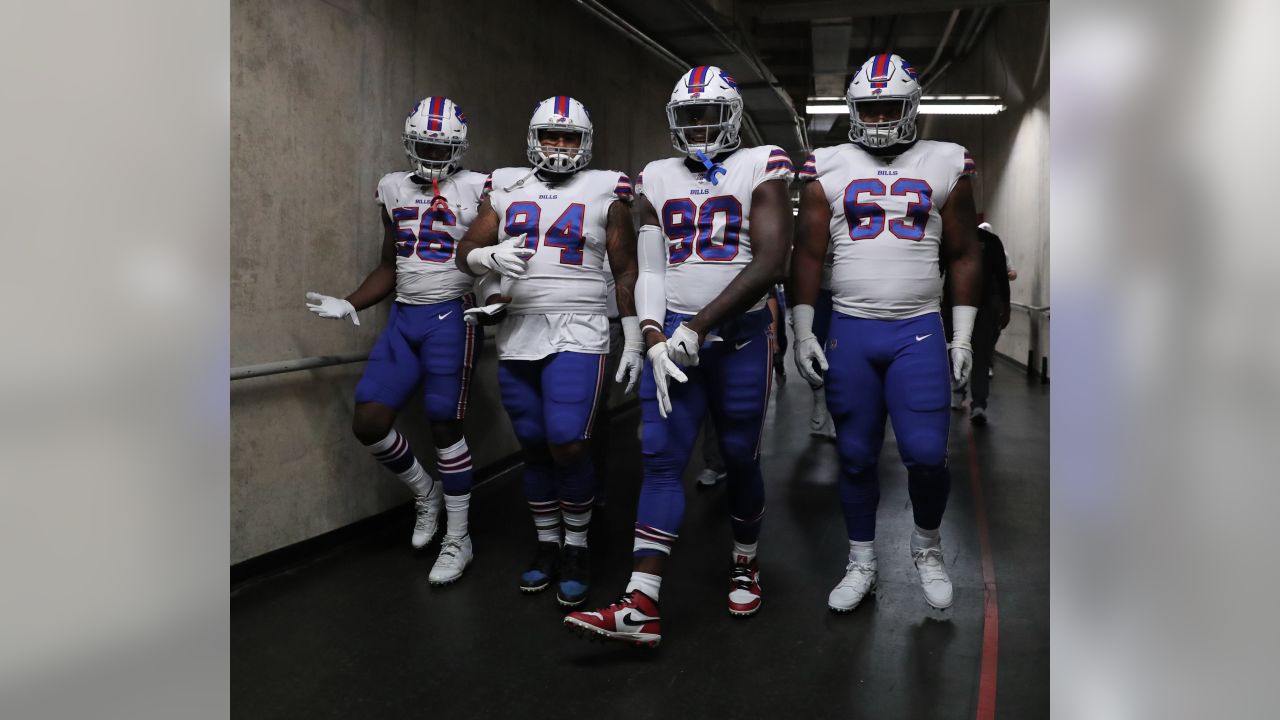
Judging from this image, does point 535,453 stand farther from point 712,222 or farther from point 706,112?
point 706,112

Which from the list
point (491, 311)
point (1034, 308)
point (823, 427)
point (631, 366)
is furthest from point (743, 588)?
point (1034, 308)

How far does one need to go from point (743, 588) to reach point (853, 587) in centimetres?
41

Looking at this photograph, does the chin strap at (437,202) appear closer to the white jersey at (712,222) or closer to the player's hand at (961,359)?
the white jersey at (712,222)

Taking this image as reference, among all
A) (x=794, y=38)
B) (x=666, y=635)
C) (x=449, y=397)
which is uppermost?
(x=794, y=38)

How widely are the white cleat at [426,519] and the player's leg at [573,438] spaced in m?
0.80

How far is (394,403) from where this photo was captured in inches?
143

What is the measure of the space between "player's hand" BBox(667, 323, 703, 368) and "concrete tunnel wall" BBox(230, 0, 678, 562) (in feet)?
5.81

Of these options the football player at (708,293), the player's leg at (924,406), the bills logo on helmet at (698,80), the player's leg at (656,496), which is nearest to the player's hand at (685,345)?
the football player at (708,293)

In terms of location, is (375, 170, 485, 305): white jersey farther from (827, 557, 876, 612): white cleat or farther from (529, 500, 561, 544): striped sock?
(827, 557, 876, 612): white cleat

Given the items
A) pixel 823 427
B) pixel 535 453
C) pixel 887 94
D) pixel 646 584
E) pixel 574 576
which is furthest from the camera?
pixel 823 427

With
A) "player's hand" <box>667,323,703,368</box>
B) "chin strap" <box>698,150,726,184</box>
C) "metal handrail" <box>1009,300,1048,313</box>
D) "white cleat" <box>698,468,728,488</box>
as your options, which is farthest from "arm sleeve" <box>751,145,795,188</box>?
"metal handrail" <box>1009,300,1048,313</box>

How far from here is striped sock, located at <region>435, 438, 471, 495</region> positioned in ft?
12.0

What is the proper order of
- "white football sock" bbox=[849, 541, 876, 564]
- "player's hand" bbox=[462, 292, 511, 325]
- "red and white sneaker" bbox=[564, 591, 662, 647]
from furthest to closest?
"player's hand" bbox=[462, 292, 511, 325] < "white football sock" bbox=[849, 541, 876, 564] < "red and white sneaker" bbox=[564, 591, 662, 647]
